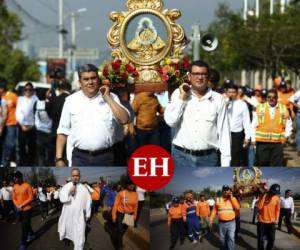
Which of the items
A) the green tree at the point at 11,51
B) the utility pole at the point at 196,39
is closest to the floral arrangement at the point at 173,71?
the utility pole at the point at 196,39

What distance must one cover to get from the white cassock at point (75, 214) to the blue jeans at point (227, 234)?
3.70 ft

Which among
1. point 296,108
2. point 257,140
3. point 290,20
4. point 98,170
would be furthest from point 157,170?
point 290,20

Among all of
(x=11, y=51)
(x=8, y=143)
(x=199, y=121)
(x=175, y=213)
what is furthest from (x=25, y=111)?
(x=11, y=51)

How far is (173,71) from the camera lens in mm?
12148

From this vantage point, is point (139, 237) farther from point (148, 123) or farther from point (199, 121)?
point (148, 123)

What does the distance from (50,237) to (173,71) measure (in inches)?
179

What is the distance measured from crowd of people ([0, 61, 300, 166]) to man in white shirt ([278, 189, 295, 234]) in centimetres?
101

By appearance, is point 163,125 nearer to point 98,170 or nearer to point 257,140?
point 257,140

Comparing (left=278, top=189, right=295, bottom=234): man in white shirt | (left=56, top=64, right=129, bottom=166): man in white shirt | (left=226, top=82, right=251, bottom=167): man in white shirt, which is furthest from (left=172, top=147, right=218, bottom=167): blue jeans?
(left=226, top=82, right=251, bottom=167): man in white shirt

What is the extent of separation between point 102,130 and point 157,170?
108cm

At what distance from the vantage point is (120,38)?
1227cm

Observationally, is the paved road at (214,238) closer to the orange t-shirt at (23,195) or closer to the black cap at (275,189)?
the black cap at (275,189)

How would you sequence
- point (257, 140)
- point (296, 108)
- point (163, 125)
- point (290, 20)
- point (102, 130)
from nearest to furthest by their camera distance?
point (102, 130)
point (257, 140)
point (163, 125)
point (296, 108)
point (290, 20)

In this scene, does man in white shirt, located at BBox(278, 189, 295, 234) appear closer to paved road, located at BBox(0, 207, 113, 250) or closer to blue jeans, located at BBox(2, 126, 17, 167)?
paved road, located at BBox(0, 207, 113, 250)
